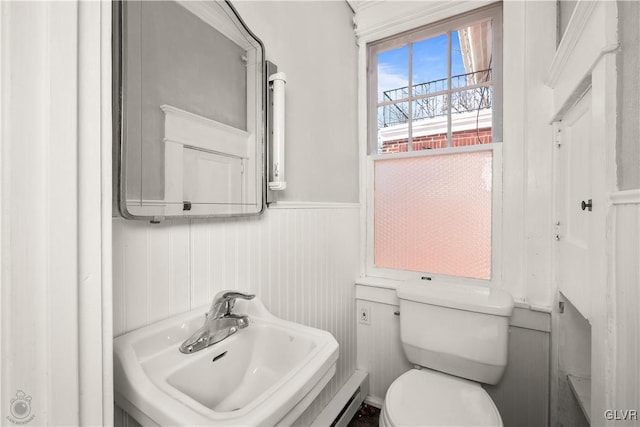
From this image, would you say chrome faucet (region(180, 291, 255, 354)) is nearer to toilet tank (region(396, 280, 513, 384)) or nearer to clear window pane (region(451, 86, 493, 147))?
toilet tank (region(396, 280, 513, 384))

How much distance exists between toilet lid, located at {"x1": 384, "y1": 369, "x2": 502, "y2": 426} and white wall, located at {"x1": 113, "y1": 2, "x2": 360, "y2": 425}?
1.37 ft

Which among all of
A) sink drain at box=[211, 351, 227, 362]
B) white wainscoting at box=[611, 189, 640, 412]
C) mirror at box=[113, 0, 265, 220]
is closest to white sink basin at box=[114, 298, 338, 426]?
sink drain at box=[211, 351, 227, 362]

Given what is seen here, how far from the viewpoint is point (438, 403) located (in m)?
1.11

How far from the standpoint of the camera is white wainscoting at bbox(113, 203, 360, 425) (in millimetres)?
728

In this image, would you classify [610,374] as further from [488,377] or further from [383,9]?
[383,9]

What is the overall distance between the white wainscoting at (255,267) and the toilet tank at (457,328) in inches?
15.0

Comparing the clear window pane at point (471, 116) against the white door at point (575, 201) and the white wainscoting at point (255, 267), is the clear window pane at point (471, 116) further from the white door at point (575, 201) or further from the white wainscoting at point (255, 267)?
the white wainscoting at point (255, 267)

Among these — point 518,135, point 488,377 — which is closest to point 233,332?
point 488,377

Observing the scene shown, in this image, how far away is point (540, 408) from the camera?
4.37ft

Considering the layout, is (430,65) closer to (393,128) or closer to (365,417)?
(393,128)

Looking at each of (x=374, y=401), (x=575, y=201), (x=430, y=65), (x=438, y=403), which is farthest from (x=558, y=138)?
(x=374, y=401)

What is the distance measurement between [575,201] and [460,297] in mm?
590

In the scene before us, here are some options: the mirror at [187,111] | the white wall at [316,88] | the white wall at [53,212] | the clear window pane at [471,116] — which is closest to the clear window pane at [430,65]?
the clear window pane at [471,116]

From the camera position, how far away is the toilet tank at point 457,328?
121 centimetres
